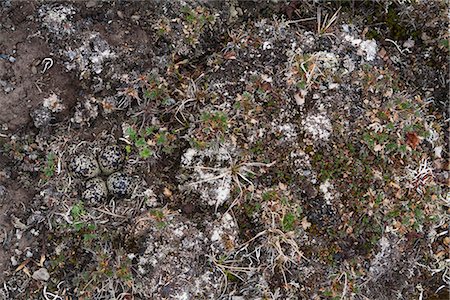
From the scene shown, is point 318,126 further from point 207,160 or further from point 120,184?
point 120,184

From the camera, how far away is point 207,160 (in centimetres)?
462

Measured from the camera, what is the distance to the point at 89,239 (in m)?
4.48

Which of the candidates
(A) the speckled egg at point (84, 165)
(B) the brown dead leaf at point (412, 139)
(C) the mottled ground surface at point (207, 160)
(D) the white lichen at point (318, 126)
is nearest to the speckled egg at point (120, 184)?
(C) the mottled ground surface at point (207, 160)

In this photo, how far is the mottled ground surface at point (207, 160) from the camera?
4520 mm

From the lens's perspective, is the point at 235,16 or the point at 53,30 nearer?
the point at 53,30

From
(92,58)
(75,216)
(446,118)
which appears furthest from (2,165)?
(446,118)

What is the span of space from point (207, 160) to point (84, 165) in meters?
1.02

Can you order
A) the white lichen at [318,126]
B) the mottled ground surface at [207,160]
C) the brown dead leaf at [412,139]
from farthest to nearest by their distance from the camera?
the brown dead leaf at [412,139], the white lichen at [318,126], the mottled ground surface at [207,160]

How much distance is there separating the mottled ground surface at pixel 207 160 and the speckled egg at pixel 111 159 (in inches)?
1.0

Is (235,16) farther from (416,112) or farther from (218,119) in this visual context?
(416,112)

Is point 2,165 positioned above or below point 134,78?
below

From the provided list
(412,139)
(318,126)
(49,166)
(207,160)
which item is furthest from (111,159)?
(412,139)

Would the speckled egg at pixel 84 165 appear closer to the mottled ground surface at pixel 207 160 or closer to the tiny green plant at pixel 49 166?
the mottled ground surface at pixel 207 160

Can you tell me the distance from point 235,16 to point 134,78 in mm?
1078
